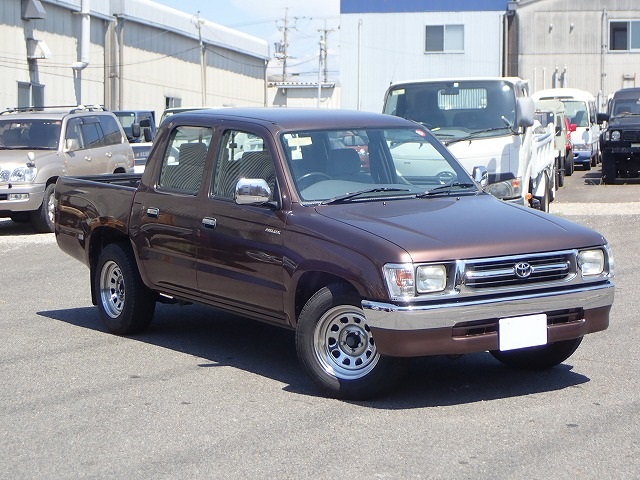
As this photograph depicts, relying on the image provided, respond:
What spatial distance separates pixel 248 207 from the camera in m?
7.39

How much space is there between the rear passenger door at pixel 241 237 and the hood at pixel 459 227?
1.46ft

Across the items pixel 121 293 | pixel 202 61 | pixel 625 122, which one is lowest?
pixel 121 293

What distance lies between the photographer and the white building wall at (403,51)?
141 ft

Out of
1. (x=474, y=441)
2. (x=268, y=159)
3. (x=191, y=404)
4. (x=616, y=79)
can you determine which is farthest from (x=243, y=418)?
(x=616, y=79)

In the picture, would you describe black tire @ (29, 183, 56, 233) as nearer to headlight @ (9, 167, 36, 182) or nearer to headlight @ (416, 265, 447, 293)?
headlight @ (9, 167, 36, 182)

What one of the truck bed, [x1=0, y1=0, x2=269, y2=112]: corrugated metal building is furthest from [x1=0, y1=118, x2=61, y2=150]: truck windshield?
[x1=0, y1=0, x2=269, y2=112]: corrugated metal building

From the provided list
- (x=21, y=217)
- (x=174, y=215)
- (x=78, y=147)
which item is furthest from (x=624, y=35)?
(x=174, y=215)

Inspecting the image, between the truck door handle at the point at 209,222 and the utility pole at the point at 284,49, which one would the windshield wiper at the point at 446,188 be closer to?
the truck door handle at the point at 209,222

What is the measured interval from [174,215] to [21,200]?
9.58 m

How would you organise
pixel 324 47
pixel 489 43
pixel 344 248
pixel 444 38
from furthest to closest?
pixel 324 47 → pixel 489 43 → pixel 444 38 → pixel 344 248

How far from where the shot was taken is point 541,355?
7234 millimetres

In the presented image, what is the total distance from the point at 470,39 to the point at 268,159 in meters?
38.1

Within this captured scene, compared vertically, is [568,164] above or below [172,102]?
below

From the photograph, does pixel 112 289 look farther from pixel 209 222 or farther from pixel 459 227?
pixel 459 227
